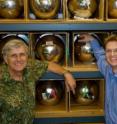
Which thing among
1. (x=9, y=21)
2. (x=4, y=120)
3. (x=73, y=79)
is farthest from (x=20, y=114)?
(x=9, y=21)

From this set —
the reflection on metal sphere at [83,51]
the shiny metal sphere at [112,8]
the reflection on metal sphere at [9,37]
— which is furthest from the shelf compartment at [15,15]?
the shiny metal sphere at [112,8]

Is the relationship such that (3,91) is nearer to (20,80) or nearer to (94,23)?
(20,80)

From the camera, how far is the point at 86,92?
2.33m

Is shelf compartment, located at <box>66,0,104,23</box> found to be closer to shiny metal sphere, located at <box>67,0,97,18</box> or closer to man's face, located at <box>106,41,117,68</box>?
shiny metal sphere, located at <box>67,0,97,18</box>

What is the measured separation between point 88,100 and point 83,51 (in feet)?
1.21

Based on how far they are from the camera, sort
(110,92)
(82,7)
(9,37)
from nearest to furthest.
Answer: (110,92)
(82,7)
(9,37)

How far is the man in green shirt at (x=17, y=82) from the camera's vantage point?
6.16ft

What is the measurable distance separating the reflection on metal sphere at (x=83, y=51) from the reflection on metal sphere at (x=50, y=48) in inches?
3.9

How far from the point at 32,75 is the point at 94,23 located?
1.76ft

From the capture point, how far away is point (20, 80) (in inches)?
78.0

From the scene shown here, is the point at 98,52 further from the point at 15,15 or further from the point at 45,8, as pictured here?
the point at 15,15

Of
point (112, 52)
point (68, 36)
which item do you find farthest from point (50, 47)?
point (112, 52)

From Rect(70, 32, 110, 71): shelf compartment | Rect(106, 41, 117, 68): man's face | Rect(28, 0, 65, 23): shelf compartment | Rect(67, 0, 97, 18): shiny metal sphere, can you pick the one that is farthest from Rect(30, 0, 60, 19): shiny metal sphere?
Rect(106, 41, 117, 68): man's face

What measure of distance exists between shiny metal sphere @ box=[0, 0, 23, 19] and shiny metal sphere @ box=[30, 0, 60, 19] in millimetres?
92
